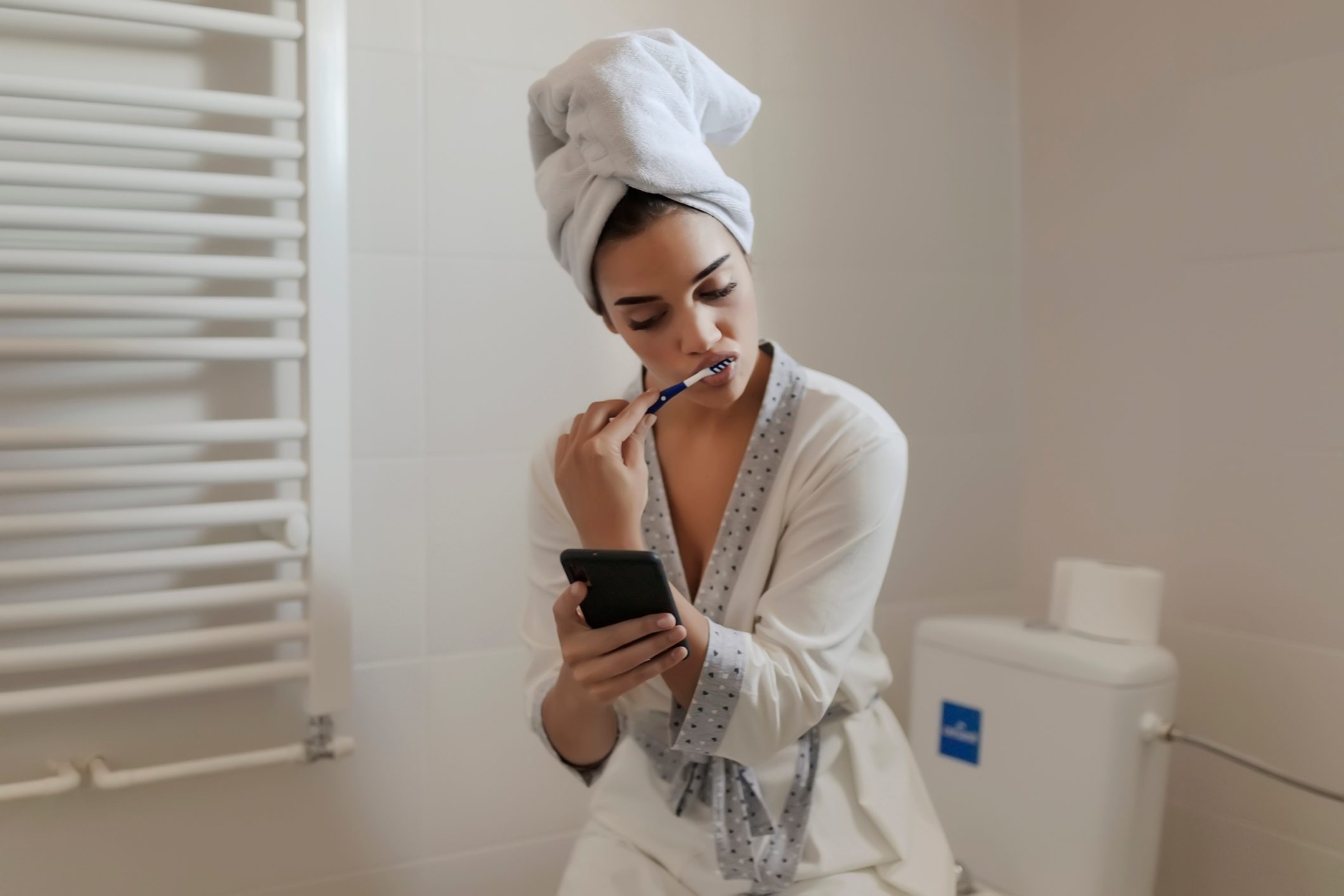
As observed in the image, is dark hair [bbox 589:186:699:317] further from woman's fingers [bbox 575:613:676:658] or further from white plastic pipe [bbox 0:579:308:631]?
white plastic pipe [bbox 0:579:308:631]

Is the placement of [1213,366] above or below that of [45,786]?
above

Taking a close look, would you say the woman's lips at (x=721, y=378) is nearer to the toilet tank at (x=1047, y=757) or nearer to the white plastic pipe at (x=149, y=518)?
the white plastic pipe at (x=149, y=518)

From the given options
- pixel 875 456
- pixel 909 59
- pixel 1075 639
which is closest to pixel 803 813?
pixel 875 456

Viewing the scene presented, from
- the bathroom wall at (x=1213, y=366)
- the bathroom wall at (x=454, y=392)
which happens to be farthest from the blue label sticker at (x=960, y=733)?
the bathroom wall at (x=1213, y=366)

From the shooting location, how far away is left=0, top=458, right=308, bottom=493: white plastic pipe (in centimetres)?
105

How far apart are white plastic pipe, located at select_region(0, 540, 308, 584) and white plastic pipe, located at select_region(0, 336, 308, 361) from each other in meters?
0.19

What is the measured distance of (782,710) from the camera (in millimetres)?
984

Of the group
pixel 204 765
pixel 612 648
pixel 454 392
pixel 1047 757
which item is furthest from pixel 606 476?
pixel 1047 757

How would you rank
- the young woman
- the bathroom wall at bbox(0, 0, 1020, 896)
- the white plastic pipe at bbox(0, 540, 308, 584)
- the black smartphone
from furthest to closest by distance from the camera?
the bathroom wall at bbox(0, 0, 1020, 896) < the white plastic pipe at bbox(0, 540, 308, 584) < the young woman < the black smartphone

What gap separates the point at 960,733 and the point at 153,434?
3.27 feet

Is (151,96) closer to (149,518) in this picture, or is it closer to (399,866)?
A: (149,518)

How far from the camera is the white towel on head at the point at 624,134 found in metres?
0.93

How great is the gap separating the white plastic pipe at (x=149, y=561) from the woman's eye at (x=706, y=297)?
45cm

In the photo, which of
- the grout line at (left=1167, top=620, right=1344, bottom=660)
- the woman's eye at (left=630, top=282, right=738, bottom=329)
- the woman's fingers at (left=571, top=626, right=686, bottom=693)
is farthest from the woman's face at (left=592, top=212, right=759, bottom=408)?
the grout line at (left=1167, top=620, right=1344, bottom=660)
